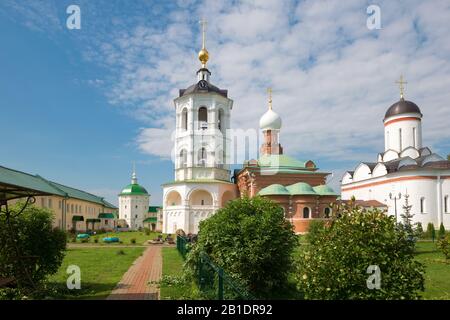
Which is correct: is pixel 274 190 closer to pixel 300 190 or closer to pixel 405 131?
pixel 300 190

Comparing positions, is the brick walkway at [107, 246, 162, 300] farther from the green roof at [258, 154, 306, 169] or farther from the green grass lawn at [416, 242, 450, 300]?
the green roof at [258, 154, 306, 169]

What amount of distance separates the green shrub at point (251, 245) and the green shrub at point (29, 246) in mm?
3493

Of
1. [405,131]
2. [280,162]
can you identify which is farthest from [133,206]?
[405,131]

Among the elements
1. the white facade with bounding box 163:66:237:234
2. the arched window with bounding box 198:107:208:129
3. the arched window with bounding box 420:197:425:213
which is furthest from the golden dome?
the arched window with bounding box 420:197:425:213

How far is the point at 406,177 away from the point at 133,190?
5027 cm

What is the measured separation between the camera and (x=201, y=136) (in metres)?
40.8

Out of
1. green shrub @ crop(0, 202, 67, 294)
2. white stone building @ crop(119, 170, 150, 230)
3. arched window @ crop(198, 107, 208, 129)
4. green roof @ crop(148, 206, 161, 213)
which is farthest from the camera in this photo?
green roof @ crop(148, 206, 161, 213)

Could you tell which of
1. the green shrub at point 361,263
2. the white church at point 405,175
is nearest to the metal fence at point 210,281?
the green shrub at point 361,263

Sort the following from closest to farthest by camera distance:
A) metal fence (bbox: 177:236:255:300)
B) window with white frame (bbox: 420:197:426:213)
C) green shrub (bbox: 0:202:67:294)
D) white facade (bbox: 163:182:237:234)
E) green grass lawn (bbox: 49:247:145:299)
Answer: metal fence (bbox: 177:236:255:300) < green shrub (bbox: 0:202:67:294) < green grass lawn (bbox: 49:247:145:299) < window with white frame (bbox: 420:197:426:213) < white facade (bbox: 163:182:237:234)

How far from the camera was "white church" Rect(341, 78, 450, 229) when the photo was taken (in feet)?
120

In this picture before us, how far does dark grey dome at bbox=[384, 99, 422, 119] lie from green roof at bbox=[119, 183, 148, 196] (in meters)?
46.9

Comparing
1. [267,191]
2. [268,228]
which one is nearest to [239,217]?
[268,228]

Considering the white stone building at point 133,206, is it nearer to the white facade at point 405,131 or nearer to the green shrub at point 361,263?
the white facade at point 405,131
